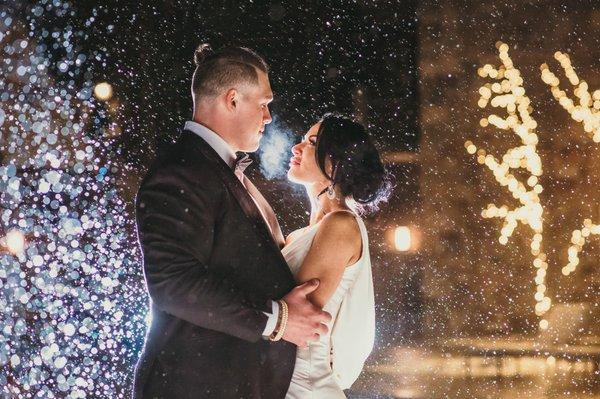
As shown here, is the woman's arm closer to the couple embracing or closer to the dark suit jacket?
the couple embracing

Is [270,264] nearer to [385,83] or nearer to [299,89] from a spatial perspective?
[299,89]

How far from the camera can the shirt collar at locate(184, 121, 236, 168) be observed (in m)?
2.29

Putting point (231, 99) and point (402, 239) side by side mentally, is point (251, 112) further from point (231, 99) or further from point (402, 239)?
point (402, 239)

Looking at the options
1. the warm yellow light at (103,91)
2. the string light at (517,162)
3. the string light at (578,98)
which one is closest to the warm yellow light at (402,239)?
the string light at (517,162)

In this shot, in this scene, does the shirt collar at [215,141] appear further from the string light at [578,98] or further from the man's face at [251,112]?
the string light at [578,98]

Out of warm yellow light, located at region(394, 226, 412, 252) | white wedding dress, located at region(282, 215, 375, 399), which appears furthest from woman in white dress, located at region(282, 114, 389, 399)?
warm yellow light, located at region(394, 226, 412, 252)

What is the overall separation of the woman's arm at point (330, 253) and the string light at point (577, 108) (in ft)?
51.2

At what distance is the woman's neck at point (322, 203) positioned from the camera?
2.86m

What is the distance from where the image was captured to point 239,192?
2.21 metres

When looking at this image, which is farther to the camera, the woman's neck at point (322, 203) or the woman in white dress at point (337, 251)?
the woman's neck at point (322, 203)

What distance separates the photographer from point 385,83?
A: 2097cm

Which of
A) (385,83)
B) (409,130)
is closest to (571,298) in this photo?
(409,130)

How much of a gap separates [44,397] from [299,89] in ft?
49.2

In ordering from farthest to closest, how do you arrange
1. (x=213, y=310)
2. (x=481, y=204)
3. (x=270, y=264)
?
(x=481, y=204), (x=270, y=264), (x=213, y=310)
